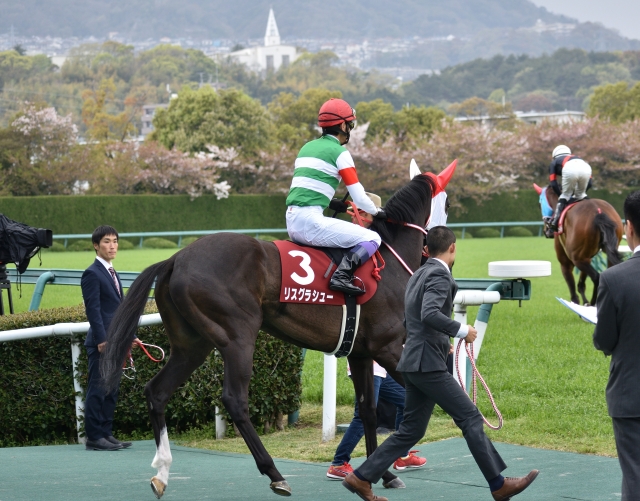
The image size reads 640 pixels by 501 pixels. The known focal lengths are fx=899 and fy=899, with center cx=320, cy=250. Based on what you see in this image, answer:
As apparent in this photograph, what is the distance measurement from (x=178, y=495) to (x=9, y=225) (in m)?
4.34

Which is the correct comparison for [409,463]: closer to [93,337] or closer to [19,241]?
[93,337]

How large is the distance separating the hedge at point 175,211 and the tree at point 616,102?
56.2 ft

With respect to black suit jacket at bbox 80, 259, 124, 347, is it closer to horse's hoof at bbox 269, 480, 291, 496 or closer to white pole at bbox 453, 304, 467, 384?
horse's hoof at bbox 269, 480, 291, 496

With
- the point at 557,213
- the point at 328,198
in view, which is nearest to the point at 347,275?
the point at 328,198

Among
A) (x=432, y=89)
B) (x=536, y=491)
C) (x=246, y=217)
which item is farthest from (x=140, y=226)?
(x=432, y=89)

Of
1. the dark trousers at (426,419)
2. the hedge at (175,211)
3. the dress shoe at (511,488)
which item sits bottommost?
the hedge at (175,211)

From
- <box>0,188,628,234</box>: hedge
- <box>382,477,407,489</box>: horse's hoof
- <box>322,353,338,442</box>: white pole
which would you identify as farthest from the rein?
<box>0,188,628,234</box>: hedge

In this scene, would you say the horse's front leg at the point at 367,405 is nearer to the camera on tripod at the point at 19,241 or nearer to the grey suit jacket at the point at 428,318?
the grey suit jacket at the point at 428,318

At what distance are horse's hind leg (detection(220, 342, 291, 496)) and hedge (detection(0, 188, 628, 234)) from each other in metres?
24.9

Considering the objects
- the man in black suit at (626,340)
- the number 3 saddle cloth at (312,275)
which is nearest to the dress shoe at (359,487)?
the number 3 saddle cloth at (312,275)

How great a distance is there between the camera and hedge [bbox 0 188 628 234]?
29.1 m

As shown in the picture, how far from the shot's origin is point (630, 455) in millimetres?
3066

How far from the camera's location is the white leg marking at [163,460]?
433 cm

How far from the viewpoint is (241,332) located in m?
4.46
